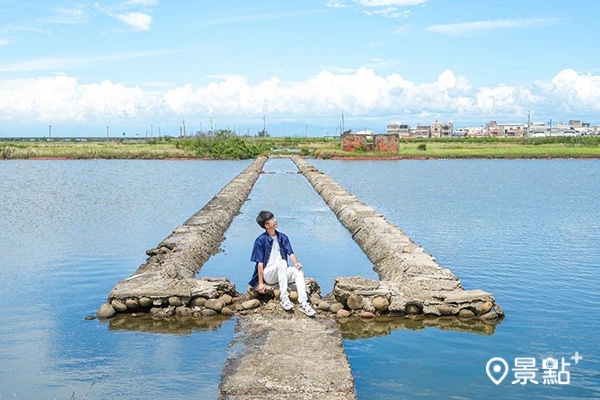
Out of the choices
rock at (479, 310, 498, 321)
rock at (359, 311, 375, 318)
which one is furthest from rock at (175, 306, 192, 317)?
rock at (479, 310, 498, 321)

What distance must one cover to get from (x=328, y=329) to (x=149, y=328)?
172 centimetres

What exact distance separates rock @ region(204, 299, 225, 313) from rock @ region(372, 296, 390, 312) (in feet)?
4.88

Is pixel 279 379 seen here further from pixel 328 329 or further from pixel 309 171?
pixel 309 171

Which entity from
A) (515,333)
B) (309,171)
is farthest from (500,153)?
(515,333)

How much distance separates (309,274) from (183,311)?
8.06 ft

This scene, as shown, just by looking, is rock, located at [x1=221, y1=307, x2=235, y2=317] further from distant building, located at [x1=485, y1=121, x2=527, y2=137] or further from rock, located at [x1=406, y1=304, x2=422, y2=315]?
distant building, located at [x1=485, y1=121, x2=527, y2=137]

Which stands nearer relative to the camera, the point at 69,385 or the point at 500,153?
the point at 69,385

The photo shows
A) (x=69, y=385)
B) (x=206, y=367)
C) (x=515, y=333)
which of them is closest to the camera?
(x=69, y=385)

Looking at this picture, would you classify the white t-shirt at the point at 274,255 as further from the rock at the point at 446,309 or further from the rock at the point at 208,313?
the rock at the point at 446,309

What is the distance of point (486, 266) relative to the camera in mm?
9133

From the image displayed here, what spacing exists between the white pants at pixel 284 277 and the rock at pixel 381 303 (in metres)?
0.74

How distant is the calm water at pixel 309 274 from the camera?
4977mm

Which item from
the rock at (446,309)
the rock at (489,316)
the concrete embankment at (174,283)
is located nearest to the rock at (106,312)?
the concrete embankment at (174,283)

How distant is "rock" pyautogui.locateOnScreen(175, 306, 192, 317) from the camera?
667 cm
